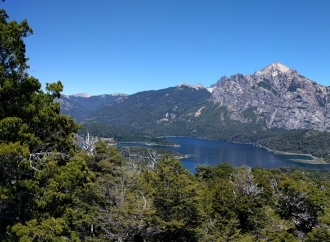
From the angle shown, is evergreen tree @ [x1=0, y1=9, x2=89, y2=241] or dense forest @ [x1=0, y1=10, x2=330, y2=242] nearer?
evergreen tree @ [x1=0, y1=9, x2=89, y2=241]

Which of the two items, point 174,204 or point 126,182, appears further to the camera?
point 126,182

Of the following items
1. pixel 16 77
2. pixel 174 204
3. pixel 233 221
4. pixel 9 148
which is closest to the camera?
pixel 9 148

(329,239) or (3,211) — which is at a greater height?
(3,211)

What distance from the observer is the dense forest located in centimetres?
1420

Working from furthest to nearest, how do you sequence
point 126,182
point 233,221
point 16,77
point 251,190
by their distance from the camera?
point 251,190 → point 233,221 → point 126,182 → point 16,77

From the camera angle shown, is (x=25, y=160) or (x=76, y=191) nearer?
(x=25, y=160)

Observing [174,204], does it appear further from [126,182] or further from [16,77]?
[16,77]

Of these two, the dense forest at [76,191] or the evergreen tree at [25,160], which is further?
the dense forest at [76,191]

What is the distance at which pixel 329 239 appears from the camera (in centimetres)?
3136

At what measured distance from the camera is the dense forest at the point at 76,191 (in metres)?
14.2

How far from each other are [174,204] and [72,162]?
9.92 meters

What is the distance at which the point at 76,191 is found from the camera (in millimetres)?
19219

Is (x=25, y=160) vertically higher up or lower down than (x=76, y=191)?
higher up

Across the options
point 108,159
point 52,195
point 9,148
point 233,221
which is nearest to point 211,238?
point 233,221
